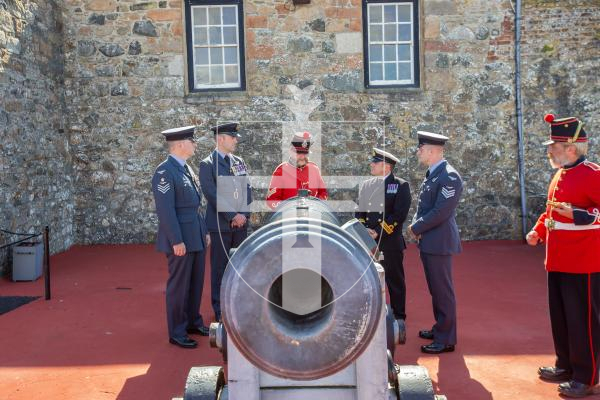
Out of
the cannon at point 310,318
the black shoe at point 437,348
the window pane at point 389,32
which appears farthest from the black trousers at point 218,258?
the window pane at point 389,32

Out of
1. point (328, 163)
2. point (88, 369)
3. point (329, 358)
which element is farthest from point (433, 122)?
point (329, 358)

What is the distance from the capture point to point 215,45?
10.6 m

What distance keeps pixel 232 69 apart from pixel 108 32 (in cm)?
209

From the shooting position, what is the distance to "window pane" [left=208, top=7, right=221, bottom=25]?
10.6 meters

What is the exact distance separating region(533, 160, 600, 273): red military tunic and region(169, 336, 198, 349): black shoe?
9.70 ft

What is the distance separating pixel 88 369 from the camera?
197 inches

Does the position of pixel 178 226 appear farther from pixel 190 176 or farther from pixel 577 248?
pixel 577 248

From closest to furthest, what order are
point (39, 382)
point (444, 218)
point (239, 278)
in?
point (239, 278)
point (39, 382)
point (444, 218)

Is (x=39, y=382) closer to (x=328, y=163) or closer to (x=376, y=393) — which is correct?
(x=376, y=393)

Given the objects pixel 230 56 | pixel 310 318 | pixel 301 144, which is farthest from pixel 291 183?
pixel 230 56

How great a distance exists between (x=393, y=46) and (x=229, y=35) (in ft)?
8.96

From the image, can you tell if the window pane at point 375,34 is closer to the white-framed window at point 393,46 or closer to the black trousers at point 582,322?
the white-framed window at point 393,46

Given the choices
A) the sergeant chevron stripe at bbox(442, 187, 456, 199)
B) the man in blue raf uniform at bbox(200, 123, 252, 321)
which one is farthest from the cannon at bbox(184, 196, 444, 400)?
the man in blue raf uniform at bbox(200, 123, 252, 321)

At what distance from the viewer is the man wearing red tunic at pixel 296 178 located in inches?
237
